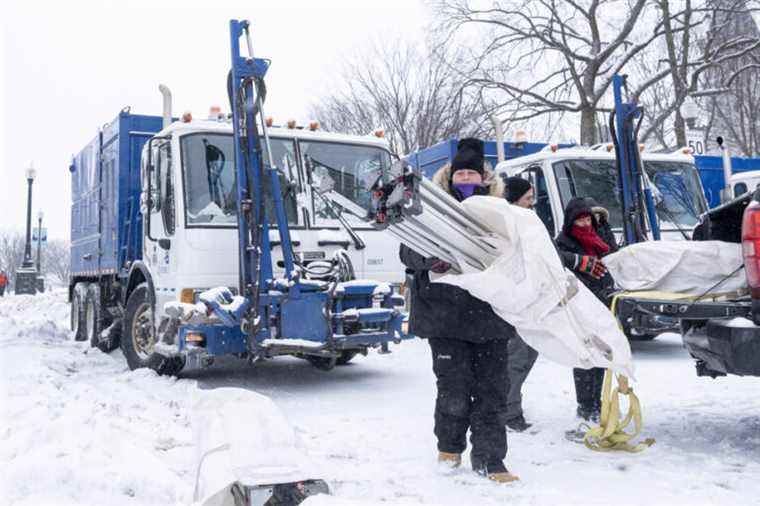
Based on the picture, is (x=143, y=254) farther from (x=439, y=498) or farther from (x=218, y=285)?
(x=439, y=498)

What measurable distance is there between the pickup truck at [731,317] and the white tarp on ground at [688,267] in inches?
6.5

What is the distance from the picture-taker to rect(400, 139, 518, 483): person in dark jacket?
4.07 meters

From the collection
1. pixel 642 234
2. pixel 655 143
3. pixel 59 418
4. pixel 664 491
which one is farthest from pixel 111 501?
pixel 655 143

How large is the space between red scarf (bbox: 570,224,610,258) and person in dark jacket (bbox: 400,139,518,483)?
4.77ft

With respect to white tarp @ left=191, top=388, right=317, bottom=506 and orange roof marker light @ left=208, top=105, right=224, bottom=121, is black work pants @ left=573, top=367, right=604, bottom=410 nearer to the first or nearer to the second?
white tarp @ left=191, top=388, right=317, bottom=506

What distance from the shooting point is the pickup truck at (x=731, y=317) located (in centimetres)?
406

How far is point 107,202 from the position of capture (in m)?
10.0

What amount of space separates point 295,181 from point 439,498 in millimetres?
4623

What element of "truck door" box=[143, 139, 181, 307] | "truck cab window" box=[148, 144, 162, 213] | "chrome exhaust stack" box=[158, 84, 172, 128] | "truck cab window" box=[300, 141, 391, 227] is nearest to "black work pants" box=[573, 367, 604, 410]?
"truck cab window" box=[300, 141, 391, 227]

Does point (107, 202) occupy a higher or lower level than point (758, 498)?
higher

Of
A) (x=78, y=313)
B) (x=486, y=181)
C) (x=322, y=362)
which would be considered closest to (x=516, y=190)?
(x=486, y=181)

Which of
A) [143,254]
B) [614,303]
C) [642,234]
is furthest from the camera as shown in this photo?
[143,254]

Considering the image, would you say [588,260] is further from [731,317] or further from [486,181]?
[486,181]

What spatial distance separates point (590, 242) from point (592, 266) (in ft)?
1.28
